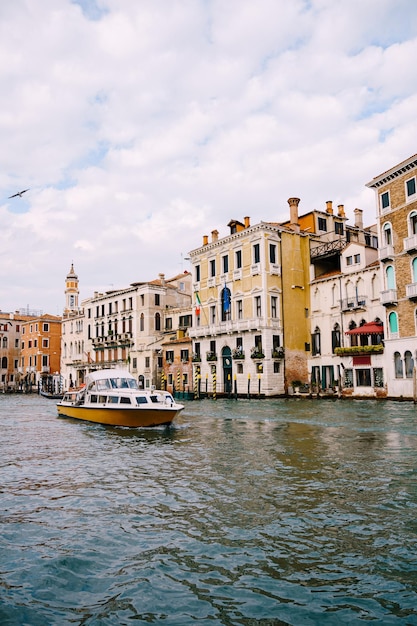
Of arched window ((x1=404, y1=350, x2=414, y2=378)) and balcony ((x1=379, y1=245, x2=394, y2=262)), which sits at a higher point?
balcony ((x1=379, y1=245, x2=394, y2=262))

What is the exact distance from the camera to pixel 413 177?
2727 centimetres

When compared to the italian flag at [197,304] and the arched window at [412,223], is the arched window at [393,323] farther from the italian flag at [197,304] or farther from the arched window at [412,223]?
the italian flag at [197,304]

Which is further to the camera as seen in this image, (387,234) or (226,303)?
(226,303)

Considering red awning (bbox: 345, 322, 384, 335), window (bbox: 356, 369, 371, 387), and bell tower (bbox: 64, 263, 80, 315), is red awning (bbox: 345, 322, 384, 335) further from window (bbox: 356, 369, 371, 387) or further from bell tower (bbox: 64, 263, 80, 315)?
bell tower (bbox: 64, 263, 80, 315)

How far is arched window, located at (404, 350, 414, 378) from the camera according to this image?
2762 centimetres

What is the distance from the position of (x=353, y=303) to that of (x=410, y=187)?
27.5ft

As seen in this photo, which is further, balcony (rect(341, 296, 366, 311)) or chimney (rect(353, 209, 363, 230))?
chimney (rect(353, 209, 363, 230))

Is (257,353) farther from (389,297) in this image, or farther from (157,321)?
(157,321)

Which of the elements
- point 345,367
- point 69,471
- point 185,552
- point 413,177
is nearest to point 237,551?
point 185,552

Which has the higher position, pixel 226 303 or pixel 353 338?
pixel 226 303

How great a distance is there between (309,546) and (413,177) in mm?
24920

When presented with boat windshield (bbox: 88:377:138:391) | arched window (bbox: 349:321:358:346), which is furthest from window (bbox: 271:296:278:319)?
boat windshield (bbox: 88:377:138:391)

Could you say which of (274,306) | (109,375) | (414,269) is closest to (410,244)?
(414,269)

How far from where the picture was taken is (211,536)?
649cm
